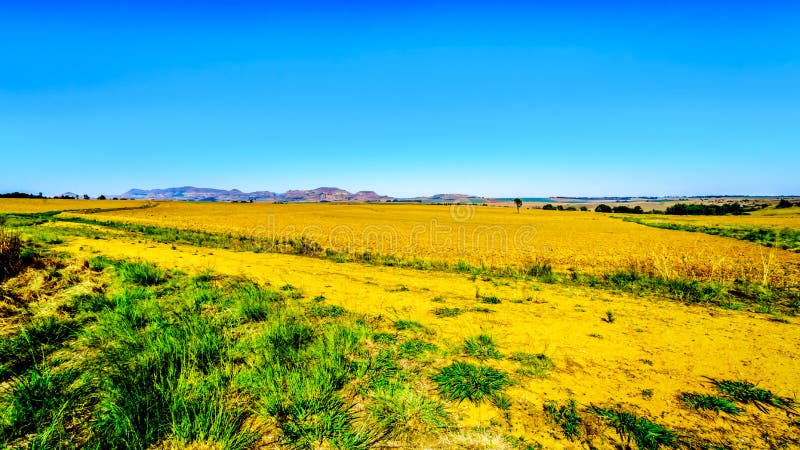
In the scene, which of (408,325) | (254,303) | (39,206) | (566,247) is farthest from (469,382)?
(39,206)

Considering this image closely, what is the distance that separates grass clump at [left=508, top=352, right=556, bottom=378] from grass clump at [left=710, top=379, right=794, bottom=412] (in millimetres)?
2207

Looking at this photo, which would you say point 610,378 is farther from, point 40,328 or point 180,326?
point 40,328

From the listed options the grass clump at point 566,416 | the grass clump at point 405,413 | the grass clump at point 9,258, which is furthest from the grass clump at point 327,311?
the grass clump at point 9,258

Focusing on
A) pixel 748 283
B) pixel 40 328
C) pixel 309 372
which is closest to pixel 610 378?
pixel 309 372

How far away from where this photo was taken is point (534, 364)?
4.86m

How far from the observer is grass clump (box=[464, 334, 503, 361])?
5047 millimetres

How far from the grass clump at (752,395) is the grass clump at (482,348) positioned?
2989 millimetres

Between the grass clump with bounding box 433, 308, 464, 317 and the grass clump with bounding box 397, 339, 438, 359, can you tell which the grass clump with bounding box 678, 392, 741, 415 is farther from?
the grass clump with bounding box 433, 308, 464, 317

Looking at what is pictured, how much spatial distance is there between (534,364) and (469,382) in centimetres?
137

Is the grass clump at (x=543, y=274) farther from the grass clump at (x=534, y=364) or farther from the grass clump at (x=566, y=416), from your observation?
the grass clump at (x=566, y=416)

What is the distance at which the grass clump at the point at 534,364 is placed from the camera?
4582 mm

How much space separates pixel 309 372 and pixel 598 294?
9858 millimetres

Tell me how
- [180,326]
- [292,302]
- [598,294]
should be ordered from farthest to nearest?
1. [598,294]
2. [292,302]
3. [180,326]

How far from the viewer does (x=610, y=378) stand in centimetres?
460
